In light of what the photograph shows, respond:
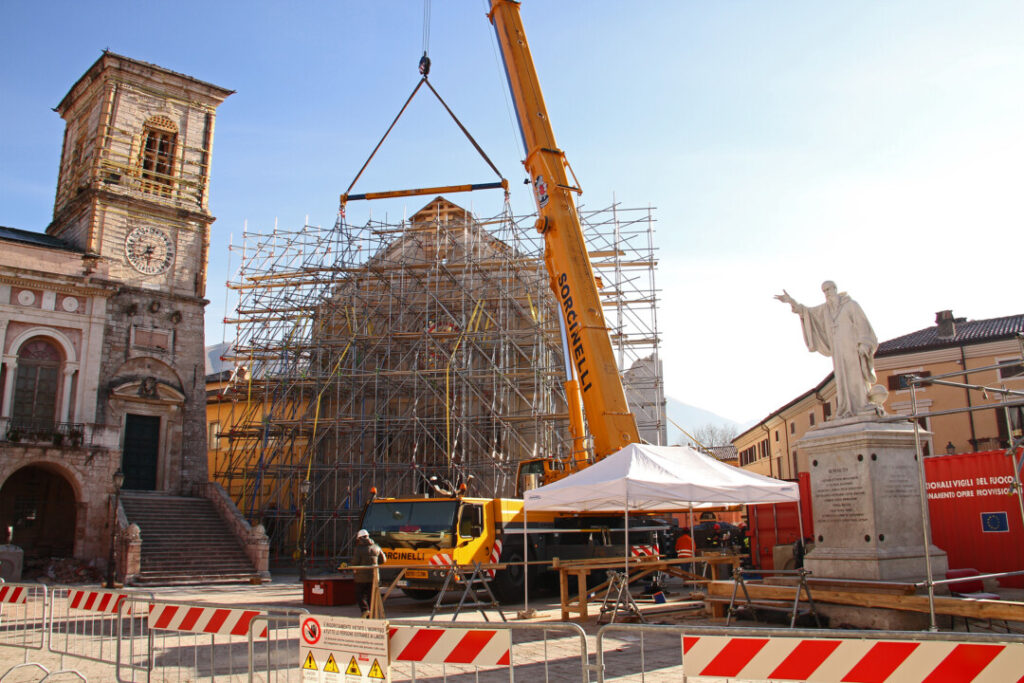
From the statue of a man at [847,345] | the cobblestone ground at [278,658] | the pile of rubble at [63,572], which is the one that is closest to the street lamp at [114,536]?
the pile of rubble at [63,572]

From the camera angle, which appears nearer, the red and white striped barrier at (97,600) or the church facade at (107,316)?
the red and white striped barrier at (97,600)

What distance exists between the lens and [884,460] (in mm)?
9852

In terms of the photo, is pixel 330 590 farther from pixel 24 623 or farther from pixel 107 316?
pixel 107 316

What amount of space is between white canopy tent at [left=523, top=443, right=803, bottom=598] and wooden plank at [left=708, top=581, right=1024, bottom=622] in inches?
71.1

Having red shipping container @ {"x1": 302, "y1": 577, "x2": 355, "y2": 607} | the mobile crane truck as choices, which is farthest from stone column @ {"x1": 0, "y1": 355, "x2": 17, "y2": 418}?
the mobile crane truck

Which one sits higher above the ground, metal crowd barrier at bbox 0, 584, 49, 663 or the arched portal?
the arched portal

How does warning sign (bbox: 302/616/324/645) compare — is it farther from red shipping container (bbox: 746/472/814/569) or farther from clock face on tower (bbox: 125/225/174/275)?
clock face on tower (bbox: 125/225/174/275)

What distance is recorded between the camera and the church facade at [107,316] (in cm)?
2395

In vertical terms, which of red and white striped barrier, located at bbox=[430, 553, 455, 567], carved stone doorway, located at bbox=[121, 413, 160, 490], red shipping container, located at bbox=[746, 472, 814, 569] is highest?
carved stone doorway, located at bbox=[121, 413, 160, 490]

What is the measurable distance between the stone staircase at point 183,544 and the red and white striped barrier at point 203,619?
15.4 metres

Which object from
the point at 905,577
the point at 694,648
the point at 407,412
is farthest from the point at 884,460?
the point at 407,412

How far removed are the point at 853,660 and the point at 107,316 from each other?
27.1m

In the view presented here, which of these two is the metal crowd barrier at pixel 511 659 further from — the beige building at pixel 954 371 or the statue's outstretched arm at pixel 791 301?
the beige building at pixel 954 371

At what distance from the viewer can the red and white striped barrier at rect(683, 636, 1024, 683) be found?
4.03 metres
